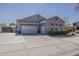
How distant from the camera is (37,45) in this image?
9.07ft

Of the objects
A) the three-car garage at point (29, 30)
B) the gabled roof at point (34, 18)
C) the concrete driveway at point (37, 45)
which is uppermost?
the gabled roof at point (34, 18)

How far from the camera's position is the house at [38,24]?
110 inches

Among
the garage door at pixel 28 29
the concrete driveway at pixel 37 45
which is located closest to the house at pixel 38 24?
the garage door at pixel 28 29

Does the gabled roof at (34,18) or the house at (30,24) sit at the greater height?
the gabled roof at (34,18)

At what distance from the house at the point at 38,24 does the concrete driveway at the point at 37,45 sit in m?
0.11

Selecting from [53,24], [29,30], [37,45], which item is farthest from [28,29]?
[53,24]

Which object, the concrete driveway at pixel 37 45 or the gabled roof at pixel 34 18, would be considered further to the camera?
the gabled roof at pixel 34 18

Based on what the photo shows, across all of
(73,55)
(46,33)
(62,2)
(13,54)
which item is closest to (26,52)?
(13,54)

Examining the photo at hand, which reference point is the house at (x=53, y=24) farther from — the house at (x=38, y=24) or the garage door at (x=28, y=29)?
the garage door at (x=28, y=29)

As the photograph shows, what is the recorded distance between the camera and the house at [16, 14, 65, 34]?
2799 mm

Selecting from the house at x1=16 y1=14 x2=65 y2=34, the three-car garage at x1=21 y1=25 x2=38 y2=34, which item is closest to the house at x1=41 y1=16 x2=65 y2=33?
the house at x1=16 y1=14 x2=65 y2=34

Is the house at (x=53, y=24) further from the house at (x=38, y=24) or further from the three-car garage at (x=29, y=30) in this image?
the three-car garage at (x=29, y=30)

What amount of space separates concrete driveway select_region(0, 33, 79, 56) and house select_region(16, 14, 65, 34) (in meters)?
0.11

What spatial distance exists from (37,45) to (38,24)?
372mm
